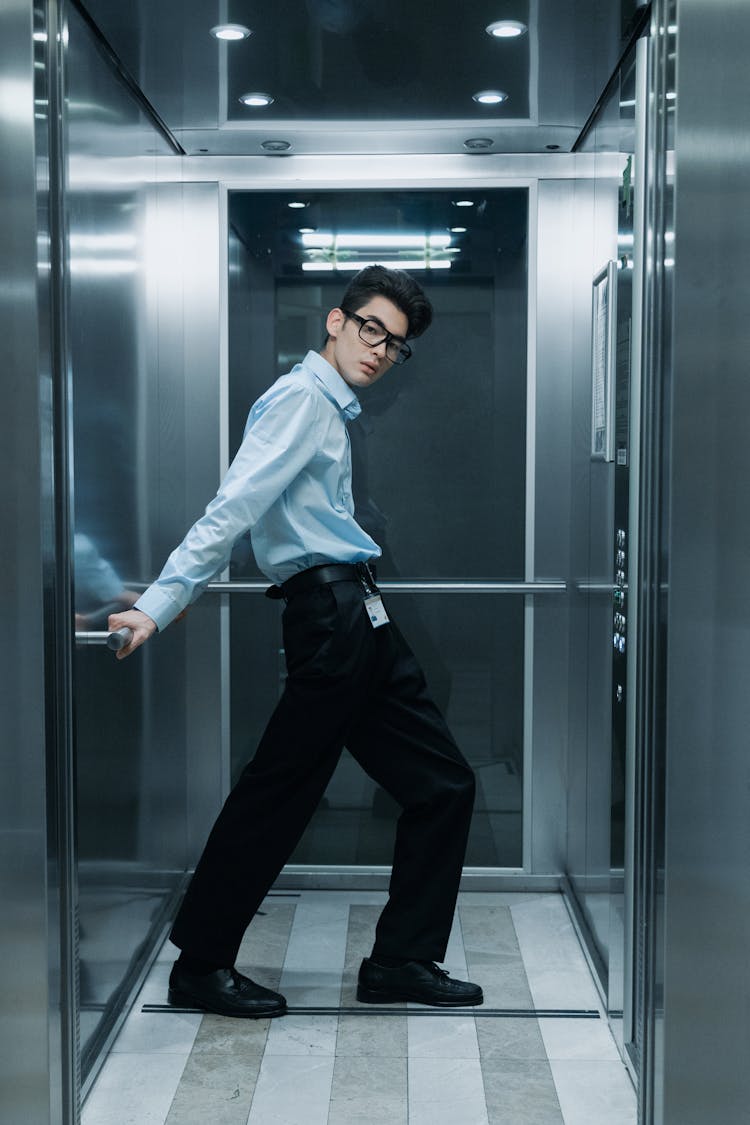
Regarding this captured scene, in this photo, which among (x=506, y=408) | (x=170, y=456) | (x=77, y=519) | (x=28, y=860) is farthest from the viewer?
A: (x=506, y=408)

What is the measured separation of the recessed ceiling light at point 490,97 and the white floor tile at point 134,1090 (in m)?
2.39

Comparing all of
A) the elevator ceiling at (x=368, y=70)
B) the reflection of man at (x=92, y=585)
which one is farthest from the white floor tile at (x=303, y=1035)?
the elevator ceiling at (x=368, y=70)

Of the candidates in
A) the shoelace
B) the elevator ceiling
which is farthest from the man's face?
the shoelace

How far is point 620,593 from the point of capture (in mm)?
2779

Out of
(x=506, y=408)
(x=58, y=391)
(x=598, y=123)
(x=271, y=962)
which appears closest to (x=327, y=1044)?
(x=271, y=962)

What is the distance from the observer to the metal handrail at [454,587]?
3695mm

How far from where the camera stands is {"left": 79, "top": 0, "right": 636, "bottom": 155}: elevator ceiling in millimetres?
2660

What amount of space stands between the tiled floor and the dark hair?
1.64 m

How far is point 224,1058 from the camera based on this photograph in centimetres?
273

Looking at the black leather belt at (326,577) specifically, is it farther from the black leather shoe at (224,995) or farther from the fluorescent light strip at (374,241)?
the fluorescent light strip at (374,241)

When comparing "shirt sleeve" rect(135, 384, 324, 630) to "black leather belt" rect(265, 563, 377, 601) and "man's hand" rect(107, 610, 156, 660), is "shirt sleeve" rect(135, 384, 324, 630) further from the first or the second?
"black leather belt" rect(265, 563, 377, 601)

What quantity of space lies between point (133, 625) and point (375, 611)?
636 mm

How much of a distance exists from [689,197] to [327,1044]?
75.8 inches

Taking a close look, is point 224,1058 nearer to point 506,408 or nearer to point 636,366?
point 636,366
